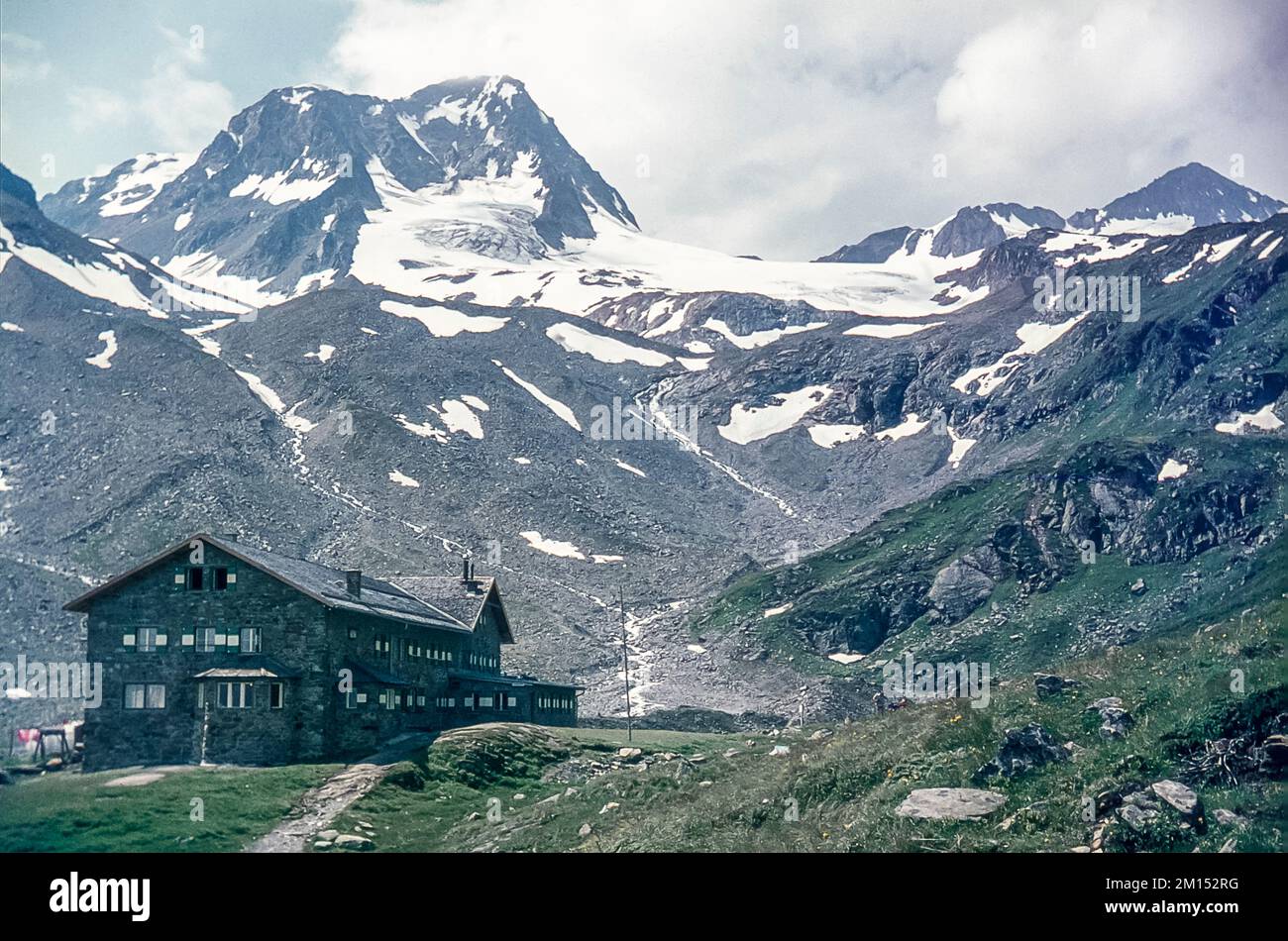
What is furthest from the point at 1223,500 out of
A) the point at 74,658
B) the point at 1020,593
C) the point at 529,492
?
the point at 74,658

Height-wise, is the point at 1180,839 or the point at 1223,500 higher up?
the point at 1223,500

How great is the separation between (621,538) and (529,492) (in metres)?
17.1

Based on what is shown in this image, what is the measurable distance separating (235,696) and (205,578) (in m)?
6.38

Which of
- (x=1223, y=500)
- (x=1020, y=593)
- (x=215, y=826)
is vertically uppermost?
(x=1223, y=500)

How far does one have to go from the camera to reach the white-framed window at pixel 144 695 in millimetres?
59125

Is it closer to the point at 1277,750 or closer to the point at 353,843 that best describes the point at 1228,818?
the point at 1277,750

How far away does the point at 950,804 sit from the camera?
102ft

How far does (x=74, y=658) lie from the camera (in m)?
120

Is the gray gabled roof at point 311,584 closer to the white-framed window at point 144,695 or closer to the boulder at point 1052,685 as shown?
the white-framed window at point 144,695

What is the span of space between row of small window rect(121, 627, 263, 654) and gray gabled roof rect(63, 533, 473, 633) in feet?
9.11

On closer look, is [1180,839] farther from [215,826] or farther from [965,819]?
[215,826]

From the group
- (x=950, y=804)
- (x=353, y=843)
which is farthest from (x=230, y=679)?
(x=950, y=804)

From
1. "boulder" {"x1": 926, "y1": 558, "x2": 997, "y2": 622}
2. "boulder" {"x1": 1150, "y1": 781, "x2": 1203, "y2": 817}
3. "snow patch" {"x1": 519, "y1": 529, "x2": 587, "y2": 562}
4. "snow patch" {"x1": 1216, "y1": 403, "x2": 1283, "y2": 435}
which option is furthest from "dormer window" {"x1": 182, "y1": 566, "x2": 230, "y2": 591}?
"snow patch" {"x1": 1216, "y1": 403, "x2": 1283, "y2": 435}

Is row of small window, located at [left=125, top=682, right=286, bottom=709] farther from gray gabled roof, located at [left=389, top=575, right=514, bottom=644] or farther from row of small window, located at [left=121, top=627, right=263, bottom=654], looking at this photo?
gray gabled roof, located at [left=389, top=575, right=514, bottom=644]
